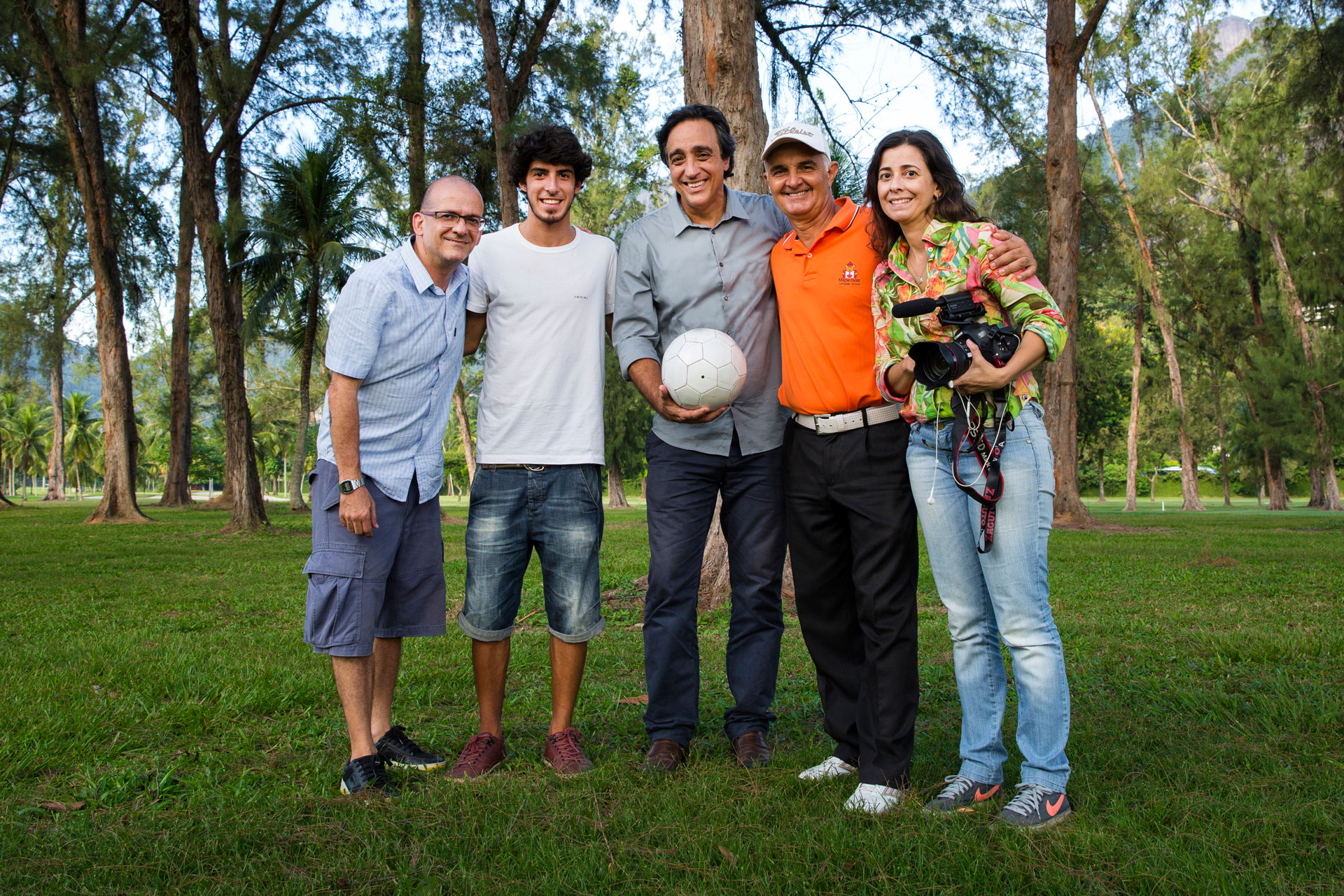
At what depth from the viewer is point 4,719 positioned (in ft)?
12.0

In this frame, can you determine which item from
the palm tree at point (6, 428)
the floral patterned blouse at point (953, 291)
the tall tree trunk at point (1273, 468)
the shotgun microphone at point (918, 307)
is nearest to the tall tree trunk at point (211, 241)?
the floral patterned blouse at point (953, 291)

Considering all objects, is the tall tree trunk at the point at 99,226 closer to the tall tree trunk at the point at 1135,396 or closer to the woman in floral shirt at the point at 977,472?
the woman in floral shirt at the point at 977,472

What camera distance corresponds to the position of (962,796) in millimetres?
2738

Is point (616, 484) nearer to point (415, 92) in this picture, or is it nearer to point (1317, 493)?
point (415, 92)

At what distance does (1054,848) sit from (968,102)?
37.0ft

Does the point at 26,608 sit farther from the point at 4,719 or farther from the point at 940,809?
the point at 940,809

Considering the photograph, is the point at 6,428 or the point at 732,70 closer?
the point at 732,70

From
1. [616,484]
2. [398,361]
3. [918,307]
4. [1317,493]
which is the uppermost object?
[918,307]

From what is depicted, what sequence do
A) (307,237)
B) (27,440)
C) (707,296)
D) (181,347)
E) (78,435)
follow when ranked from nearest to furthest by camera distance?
(707,296)
(307,237)
(181,347)
(78,435)
(27,440)

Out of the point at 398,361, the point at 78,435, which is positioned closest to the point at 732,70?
the point at 398,361

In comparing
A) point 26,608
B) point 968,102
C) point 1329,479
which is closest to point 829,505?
point 26,608

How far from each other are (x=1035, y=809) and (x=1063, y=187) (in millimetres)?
14736

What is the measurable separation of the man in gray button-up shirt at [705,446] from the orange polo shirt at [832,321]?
0.72 feet

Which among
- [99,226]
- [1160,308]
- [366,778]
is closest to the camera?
[366,778]
